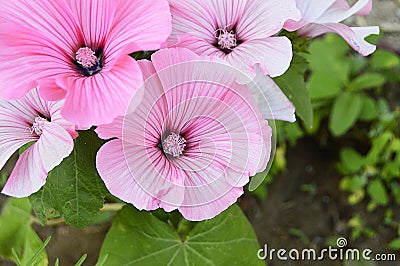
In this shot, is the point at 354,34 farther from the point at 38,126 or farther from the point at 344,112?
the point at 344,112

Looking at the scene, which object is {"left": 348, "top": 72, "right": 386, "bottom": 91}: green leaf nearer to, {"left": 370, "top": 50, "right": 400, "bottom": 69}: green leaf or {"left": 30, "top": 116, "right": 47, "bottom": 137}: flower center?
{"left": 370, "top": 50, "right": 400, "bottom": 69}: green leaf

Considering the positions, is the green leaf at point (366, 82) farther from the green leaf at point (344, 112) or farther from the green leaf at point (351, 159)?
the green leaf at point (351, 159)

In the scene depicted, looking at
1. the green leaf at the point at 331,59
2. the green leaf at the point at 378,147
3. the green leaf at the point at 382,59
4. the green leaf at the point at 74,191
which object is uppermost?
the green leaf at the point at 74,191

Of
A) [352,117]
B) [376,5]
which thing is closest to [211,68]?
[352,117]

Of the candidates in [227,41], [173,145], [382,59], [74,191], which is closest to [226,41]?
[227,41]

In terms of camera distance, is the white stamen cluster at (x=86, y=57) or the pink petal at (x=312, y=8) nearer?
the white stamen cluster at (x=86, y=57)

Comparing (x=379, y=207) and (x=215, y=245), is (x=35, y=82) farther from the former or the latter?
(x=379, y=207)

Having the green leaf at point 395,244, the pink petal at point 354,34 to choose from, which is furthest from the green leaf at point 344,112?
the pink petal at point 354,34
